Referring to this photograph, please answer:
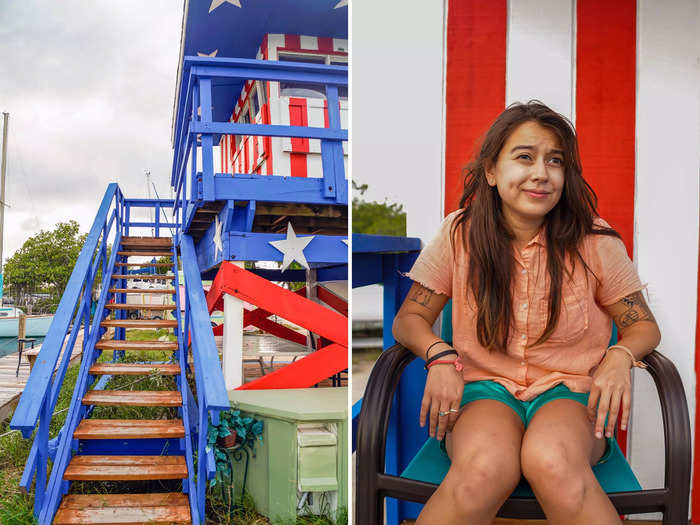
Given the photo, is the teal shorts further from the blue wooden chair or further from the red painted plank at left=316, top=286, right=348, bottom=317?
the red painted plank at left=316, top=286, right=348, bottom=317

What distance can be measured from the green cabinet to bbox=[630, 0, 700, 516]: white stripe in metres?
1.35

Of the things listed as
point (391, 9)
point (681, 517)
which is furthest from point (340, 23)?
point (681, 517)

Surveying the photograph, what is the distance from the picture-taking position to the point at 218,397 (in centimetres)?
220

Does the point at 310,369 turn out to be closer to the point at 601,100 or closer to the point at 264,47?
the point at 601,100

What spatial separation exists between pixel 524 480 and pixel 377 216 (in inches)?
35.7

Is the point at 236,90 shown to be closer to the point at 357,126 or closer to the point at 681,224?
the point at 357,126

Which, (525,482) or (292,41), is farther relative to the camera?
(292,41)

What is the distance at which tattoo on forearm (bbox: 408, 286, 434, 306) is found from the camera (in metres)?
1.43

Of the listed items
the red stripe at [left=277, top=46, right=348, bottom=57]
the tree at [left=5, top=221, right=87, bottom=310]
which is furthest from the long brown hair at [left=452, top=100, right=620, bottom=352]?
the tree at [left=5, top=221, right=87, bottom=310]

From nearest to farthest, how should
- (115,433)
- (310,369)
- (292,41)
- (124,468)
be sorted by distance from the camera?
1. (124,468)
2. (115,433)
3. (310,369)
4. (292,41)

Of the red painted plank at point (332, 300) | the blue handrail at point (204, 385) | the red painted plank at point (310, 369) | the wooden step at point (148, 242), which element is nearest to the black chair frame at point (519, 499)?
the blue handrail at point (204, 385)

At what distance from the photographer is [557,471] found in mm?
1036

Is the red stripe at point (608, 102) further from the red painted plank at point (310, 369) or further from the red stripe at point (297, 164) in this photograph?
the red stripe at point (297, 164)

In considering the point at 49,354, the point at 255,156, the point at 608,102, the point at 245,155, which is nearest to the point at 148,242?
the point at 245,155
